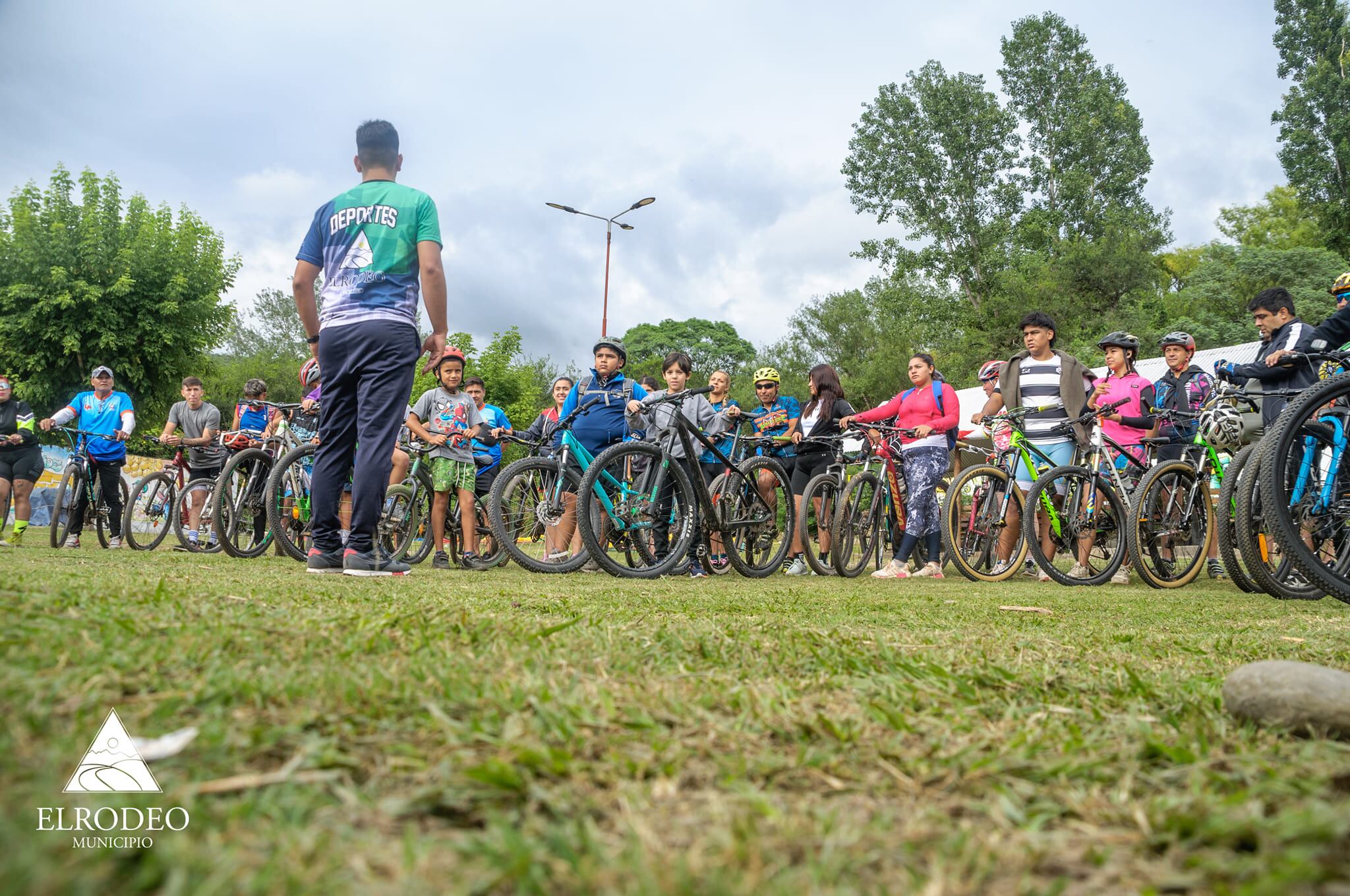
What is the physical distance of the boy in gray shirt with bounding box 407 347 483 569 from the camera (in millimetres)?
7566

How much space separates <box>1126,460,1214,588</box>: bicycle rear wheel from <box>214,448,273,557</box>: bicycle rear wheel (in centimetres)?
669

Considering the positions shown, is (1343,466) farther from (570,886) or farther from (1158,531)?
(570,886)

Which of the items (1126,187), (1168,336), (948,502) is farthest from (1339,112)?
(948,502)

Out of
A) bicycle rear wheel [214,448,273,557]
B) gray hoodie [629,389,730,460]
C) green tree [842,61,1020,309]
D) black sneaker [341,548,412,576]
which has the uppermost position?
green tree [842,61,1020,309]

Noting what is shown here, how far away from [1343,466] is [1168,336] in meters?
4.68

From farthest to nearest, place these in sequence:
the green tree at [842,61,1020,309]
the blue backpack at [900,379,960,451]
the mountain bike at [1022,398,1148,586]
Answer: the green tree at [842,61,1020,309] → the blue backpack at [900,379,960,451] → the mountain bike at [1022,398,1148,586]

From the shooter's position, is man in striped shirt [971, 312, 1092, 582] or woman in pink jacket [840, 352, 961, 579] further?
woman in pink jacket [840, 352, 961, 579]

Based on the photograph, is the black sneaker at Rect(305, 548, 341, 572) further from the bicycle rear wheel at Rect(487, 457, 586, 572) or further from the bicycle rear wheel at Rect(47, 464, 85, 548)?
the bicycle rear wheel at Rect(47, 464, 85, 548)

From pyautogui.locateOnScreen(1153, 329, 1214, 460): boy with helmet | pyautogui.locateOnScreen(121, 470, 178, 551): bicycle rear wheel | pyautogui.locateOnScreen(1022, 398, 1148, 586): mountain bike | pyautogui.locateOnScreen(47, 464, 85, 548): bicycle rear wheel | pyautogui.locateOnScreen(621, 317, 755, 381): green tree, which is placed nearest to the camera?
pyautogui.locateOnScreen(1022, 398, 1148, 586): mountain bike

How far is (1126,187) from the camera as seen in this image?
127ft

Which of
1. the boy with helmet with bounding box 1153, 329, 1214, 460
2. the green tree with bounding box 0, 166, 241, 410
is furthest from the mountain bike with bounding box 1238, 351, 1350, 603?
the green tree with bounding box 0, 166, 241, 410

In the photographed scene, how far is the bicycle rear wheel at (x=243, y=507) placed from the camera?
7.18 meters

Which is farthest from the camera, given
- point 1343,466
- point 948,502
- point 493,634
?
point 948,502

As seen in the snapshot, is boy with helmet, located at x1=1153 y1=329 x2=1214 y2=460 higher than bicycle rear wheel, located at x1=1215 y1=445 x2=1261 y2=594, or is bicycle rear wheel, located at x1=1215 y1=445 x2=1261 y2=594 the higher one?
boy with helmet, located at x1=1153 y1=329 x2=1214 y2=460
